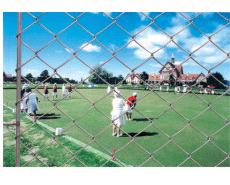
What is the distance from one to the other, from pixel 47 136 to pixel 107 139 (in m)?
1.80

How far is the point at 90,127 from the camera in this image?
5512 mm

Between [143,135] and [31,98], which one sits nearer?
[143,135]

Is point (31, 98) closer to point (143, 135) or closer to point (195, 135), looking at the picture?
point (143, 135)

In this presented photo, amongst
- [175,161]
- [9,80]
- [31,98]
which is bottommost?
[175,161]

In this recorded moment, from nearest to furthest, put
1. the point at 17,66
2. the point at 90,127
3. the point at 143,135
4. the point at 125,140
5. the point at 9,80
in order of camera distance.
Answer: the point at 17,66 < the point at 9,80 < the point at 125,140 < the point at 143,135 < the point at 90,127

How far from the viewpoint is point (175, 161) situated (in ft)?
10.7

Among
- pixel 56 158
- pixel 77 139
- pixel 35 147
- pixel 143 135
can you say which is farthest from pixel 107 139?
pixel 35 147

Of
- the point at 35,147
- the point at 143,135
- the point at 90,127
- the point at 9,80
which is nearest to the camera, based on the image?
the point at 9,80

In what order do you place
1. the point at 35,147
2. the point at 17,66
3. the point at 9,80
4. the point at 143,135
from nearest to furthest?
the point at 17,66 → the point at 9,80 → the point at 35,147 → the point at 143,135

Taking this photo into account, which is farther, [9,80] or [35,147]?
[35,147]
